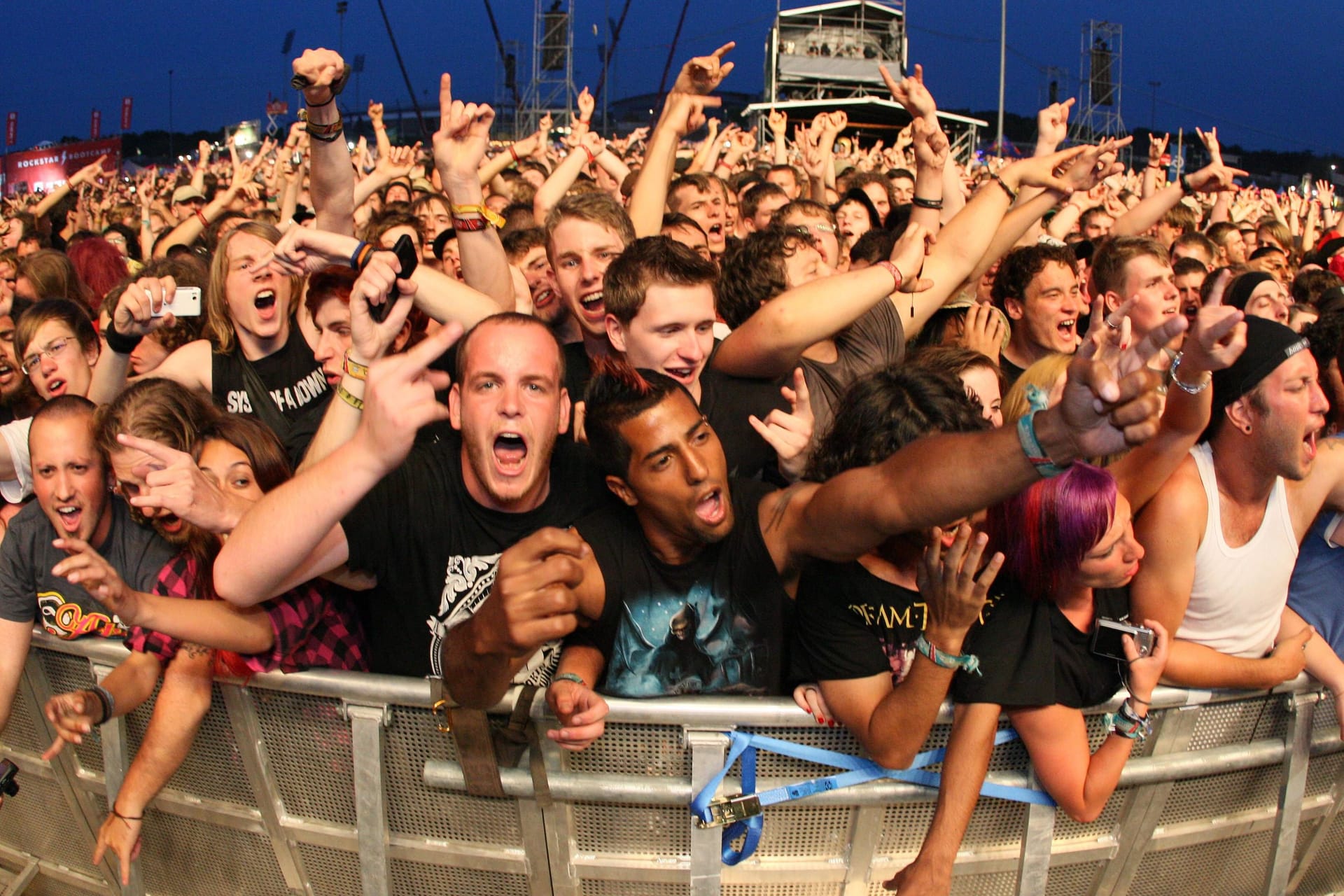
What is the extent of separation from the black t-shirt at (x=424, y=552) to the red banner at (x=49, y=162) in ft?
120

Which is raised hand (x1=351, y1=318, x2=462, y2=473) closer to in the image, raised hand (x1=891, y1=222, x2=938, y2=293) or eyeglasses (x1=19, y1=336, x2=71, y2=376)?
raised hand (x1=891, y1=222, x2=938, y2=293)

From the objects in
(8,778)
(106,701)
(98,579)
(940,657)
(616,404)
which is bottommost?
(8,778)

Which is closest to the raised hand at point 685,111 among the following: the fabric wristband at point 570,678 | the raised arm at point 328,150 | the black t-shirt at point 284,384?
the raised arm at point 328,150

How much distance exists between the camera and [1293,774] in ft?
8.78

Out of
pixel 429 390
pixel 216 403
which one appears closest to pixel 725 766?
pixel 429 390

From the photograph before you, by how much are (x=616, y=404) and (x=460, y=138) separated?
181 centimetres

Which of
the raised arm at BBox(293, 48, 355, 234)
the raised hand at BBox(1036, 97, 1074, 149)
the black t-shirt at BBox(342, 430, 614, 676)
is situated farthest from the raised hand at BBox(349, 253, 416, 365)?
the raised hand at BBox(1036, 97, 1074, 149)

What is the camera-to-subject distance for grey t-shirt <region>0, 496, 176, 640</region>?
2955 millimetres

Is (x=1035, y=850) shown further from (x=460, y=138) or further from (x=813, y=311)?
(x=460, y=138)

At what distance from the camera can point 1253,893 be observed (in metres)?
2.83

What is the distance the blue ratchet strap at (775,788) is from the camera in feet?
7.65

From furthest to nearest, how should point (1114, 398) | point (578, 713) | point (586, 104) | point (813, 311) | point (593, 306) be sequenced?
1. point (586, 104)
2. point (593, 306)
3. point (813, 311)
4. point (578, 713)
5. point (1114, 398)

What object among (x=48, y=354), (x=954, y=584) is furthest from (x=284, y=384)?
(x=954, y=584)

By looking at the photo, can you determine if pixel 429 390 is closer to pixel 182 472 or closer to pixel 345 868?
pixel 182 472
